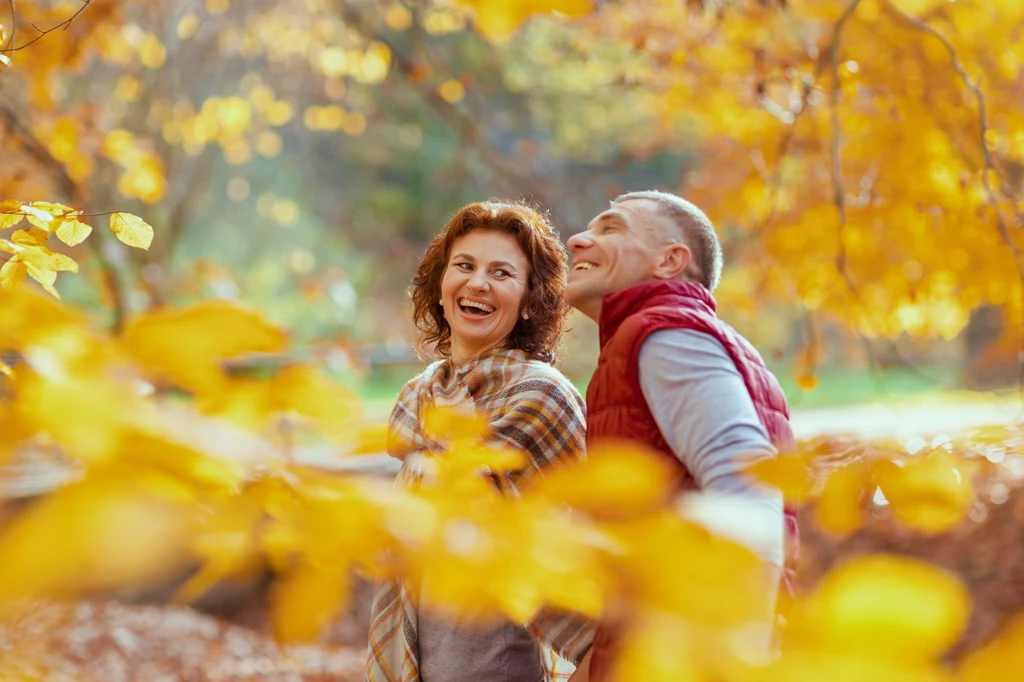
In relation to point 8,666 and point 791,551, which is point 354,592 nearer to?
point 791,551

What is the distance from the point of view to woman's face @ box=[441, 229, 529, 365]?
1.87 meters

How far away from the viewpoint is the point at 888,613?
1.70 ft

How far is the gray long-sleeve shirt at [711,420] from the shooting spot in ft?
3.95

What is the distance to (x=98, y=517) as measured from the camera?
0.51 metres

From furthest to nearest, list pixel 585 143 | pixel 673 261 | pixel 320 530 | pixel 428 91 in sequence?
pixel 585 143 → pixel 428 91 → pixel 673 261 → pixel 320 530

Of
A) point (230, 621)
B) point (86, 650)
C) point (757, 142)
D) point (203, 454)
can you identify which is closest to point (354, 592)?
point (230, 621)

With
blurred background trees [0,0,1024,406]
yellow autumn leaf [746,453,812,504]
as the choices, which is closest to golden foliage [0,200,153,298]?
blurred background trees [0,0,1024,406]

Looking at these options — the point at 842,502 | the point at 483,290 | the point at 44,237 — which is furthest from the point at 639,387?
the point at 44,237

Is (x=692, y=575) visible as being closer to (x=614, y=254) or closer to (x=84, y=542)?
(x=84, y=542)

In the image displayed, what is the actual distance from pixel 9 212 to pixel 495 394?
0.86m

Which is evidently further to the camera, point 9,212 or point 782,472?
point 9,212

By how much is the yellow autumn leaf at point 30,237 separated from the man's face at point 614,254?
792mm

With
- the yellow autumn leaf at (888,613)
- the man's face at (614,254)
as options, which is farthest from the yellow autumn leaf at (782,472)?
the man's face at (614,254)

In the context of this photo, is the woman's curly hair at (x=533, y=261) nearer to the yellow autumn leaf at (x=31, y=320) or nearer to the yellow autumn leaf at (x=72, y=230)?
the yellow autumn leaf at (x=72, y=230)
